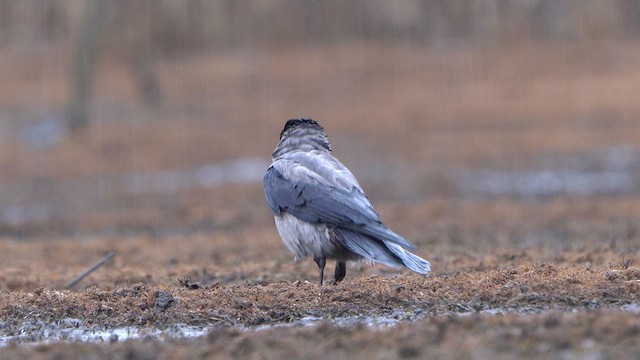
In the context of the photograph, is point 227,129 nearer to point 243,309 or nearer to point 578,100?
point 578,100

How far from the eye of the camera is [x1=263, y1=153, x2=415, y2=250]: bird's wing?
363 inches

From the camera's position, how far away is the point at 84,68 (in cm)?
3002

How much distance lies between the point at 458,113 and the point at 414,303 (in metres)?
23.4

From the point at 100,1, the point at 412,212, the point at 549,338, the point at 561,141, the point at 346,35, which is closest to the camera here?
the point at 549,338

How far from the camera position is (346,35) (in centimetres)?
4188

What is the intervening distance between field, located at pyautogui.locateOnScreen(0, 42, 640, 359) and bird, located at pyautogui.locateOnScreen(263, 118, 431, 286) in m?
0.32

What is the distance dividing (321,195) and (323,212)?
0.17 m

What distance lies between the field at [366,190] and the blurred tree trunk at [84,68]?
653 mm

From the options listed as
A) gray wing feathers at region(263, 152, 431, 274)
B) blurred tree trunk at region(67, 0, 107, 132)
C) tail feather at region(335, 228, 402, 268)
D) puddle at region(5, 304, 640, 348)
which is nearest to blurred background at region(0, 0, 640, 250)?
blurred tree trunk at region(67, 0, 107, 132)

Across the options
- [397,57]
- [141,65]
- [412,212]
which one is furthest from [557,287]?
[397,57]

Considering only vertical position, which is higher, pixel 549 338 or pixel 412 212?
pixel 549 338

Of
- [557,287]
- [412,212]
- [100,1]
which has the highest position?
[100,1]

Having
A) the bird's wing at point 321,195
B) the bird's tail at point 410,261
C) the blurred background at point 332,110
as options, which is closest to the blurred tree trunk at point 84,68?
the blurred background at point 332,110

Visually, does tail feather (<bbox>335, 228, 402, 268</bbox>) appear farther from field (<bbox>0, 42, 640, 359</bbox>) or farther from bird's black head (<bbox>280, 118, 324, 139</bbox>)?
bird's black head (<bbox>280, 118, 324, 139</bbox>)
